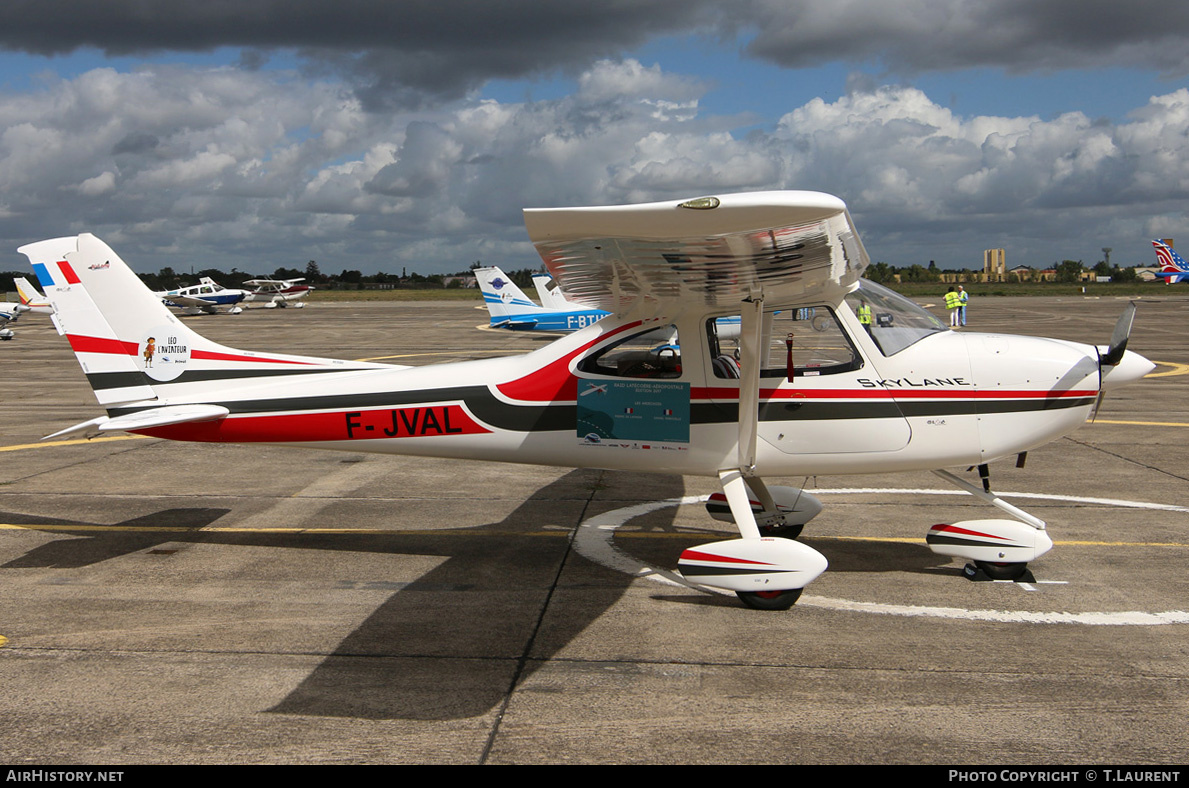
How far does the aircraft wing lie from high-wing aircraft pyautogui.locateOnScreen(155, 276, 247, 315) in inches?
2342

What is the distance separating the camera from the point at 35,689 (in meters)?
4.68

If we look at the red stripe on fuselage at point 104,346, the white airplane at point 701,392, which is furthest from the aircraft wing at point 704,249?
the red stripe on fuselage at point 104,346

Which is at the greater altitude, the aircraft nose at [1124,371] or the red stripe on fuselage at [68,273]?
the red stripe on fuselage at [68,273]

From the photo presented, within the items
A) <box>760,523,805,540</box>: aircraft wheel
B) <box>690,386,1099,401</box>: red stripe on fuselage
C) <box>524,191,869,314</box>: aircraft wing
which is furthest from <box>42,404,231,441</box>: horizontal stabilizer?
<box>760,523,805,540</box>: aircraft wheel

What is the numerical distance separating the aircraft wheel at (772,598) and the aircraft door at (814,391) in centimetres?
107

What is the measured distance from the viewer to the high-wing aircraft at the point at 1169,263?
6769 centimetres

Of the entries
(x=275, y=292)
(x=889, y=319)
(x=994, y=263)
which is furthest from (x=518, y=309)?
(x=994, y=263)

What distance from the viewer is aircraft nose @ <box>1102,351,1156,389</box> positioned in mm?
6145

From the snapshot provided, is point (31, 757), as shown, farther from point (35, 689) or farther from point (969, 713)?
point (969, 713)

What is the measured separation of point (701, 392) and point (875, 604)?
189cm

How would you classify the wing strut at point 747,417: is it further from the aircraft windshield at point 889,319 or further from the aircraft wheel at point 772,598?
the aircraft windshield at point 889,319

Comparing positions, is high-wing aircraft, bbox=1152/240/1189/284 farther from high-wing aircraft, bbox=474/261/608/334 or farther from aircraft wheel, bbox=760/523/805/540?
aircraft wheel, bbox=760/523/805/540

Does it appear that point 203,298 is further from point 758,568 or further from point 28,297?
point 758,568
